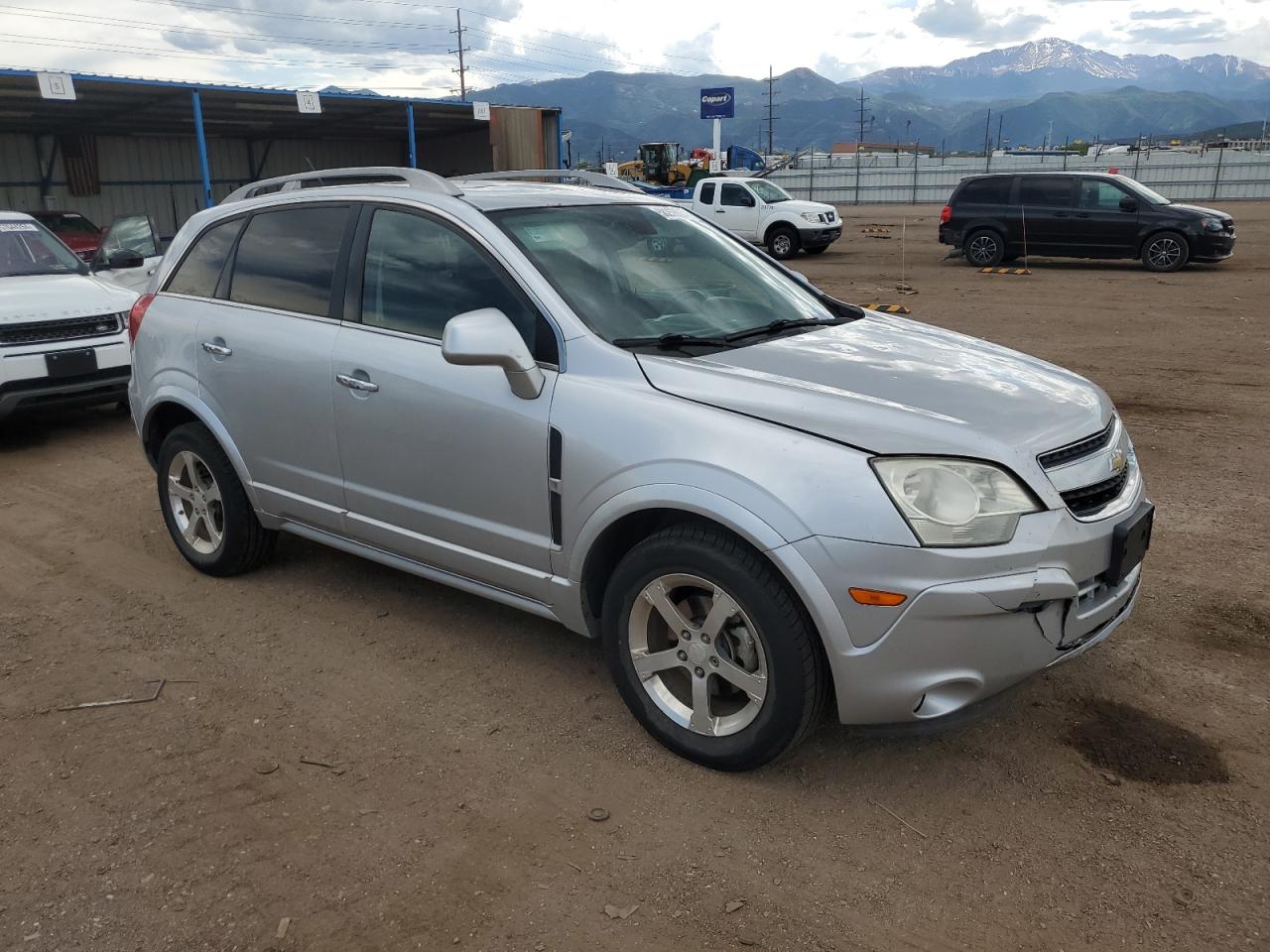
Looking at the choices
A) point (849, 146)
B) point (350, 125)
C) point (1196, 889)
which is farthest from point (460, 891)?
point (849, 146)

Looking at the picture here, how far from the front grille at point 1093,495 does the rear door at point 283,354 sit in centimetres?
271

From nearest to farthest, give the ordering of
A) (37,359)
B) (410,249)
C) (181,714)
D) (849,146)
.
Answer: (181,714) → (410,249) → (37,359) → (849,146)

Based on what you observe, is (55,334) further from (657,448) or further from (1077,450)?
(1077,450)

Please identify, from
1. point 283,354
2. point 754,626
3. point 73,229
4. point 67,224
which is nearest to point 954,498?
point 754,626

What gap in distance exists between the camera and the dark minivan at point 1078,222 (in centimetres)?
1733

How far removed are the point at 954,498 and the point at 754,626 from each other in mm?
670

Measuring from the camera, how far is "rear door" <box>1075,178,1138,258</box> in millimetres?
17688

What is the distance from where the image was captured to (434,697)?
368 centimetres

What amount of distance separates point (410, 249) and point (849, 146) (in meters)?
112

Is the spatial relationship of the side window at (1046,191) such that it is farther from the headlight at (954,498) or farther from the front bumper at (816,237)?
the headlight at (954,498)

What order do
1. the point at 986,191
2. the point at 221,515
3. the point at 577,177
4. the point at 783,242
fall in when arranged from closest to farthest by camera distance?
the point at 221,515 < the point at 577,177 < the point at 986,191 < the point at 783,242

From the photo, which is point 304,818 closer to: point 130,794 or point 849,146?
point 130,794

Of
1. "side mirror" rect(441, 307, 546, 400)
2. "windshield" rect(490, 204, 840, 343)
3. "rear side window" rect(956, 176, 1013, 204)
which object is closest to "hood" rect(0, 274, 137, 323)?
"windshield" rect(490, 204, 840, 343)

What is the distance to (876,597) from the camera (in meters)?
2.71
